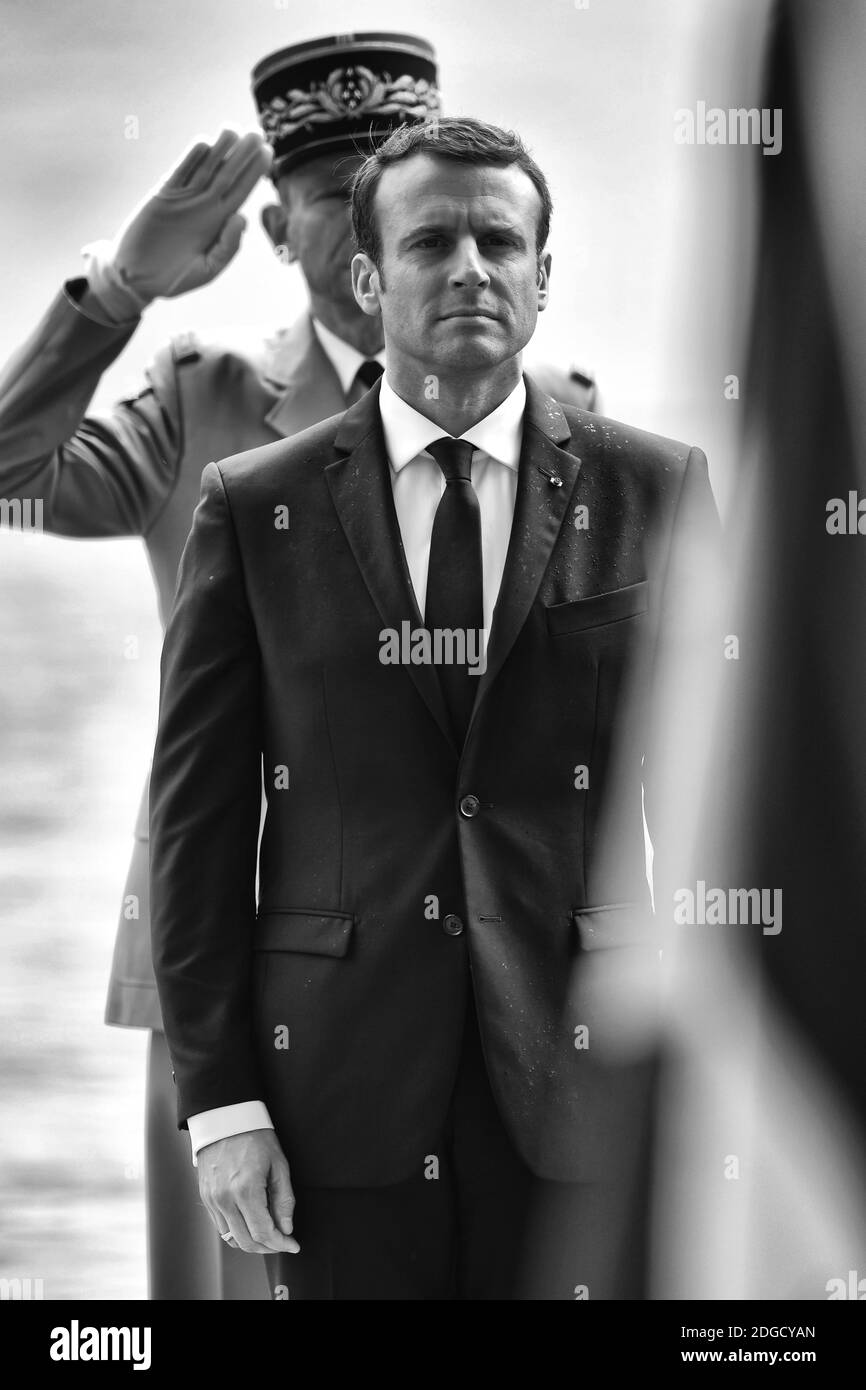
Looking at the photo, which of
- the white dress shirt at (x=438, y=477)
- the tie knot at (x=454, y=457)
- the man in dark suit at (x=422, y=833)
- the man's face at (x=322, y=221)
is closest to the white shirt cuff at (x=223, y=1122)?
the man in dark suit at (x=422, y=833)

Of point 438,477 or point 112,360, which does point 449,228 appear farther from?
point 112,360

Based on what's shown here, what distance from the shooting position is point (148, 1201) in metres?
2.19

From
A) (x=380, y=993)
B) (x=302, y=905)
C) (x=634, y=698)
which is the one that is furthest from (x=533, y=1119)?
(x=634, y=698)

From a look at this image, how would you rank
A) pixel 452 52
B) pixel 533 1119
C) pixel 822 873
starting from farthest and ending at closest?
pixel 452 52, pixel 822 873, pixel 533 1119

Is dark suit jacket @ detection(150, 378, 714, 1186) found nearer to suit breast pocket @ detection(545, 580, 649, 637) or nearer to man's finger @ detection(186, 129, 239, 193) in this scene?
suit breast pocket @ detection(545, 580, 649, 637)

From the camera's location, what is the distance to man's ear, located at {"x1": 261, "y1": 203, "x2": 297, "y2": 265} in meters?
2.15

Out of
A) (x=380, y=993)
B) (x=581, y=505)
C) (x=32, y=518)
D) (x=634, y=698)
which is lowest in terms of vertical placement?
(x=380, y=993)

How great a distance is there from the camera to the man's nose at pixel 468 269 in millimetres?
1580

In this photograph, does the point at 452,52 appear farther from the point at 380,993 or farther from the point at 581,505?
the point at 380,993

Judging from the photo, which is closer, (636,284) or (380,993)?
(380,993)

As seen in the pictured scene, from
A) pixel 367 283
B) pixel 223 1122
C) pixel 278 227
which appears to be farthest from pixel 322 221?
pixel 223 1122

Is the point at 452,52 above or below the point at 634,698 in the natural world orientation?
above

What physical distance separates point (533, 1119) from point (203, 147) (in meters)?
1.25

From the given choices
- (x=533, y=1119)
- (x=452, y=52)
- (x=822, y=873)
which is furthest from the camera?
(x=452, y=52)
